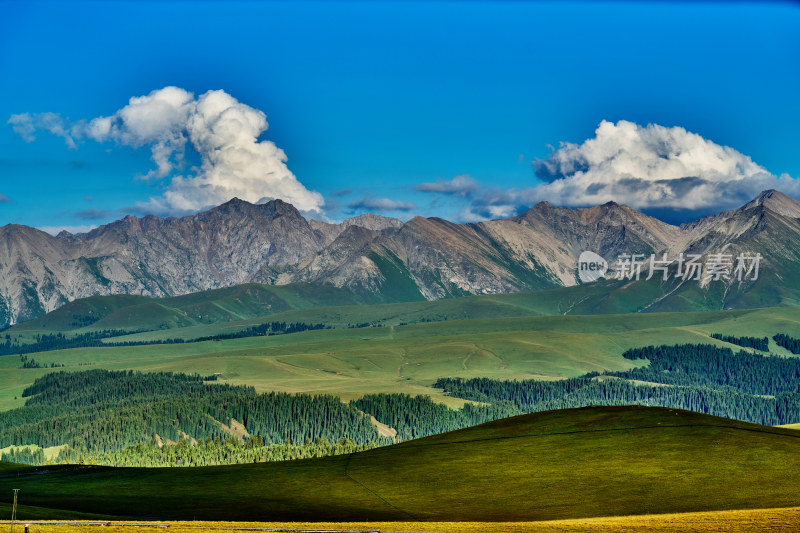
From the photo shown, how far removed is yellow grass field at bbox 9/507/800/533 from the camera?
206 ft

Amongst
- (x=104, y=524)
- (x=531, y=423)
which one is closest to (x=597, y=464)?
(x=531, y=423)

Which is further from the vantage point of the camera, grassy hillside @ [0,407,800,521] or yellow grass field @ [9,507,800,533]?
grassy hillside @ [0,407,800,521]

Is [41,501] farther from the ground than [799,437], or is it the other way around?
[799,437]

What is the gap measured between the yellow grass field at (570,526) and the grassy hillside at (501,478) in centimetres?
1491

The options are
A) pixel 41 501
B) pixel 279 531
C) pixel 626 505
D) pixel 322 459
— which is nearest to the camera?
pixel 279 531

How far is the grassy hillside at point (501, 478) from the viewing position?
96.0 m

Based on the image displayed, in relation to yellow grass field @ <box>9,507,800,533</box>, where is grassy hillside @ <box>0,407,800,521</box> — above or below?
below

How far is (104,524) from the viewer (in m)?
70.3

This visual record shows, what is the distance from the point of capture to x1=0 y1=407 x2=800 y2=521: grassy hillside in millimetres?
96000

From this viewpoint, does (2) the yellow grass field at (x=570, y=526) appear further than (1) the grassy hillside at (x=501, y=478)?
No

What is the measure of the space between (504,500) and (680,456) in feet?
96.1

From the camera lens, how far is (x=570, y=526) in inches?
2709

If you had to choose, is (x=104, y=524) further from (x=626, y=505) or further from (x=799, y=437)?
(x=799, y=437)

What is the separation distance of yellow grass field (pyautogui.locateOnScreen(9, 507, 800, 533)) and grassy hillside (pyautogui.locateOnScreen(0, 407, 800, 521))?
14.9 m
